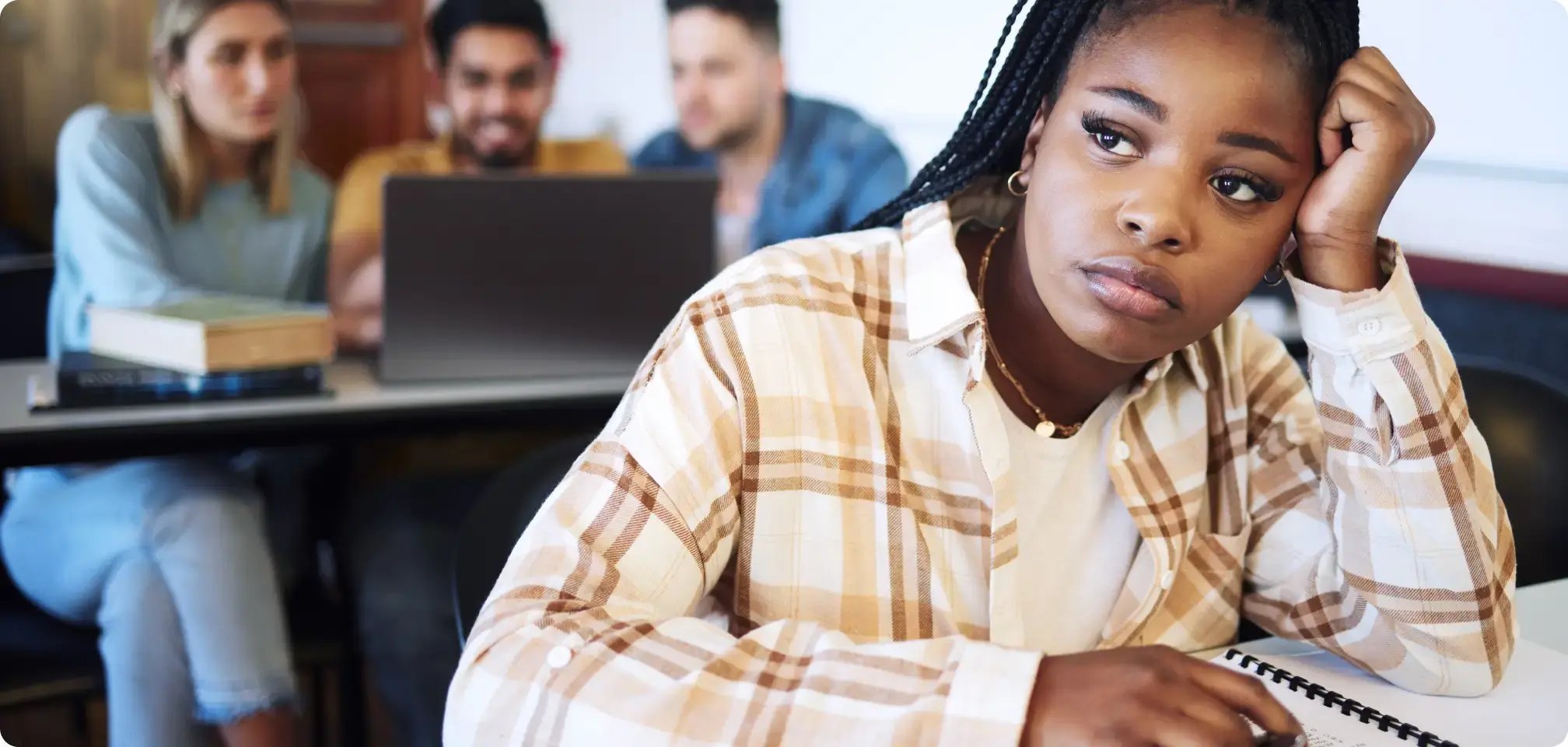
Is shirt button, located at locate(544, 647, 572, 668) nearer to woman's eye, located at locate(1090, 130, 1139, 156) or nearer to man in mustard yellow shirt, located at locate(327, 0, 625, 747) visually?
woman's eye, located at locate(1090, 130, 1139, 156)

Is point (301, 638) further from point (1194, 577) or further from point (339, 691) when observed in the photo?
point (1194, 577)

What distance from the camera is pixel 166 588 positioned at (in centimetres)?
176

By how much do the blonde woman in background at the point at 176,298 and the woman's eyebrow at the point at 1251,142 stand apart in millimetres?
1371

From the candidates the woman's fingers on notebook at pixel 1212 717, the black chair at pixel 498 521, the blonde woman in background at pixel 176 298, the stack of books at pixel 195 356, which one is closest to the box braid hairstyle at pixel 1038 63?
the black chair at pixel 498 521

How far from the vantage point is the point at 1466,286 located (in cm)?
159

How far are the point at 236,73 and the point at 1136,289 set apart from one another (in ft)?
6.44

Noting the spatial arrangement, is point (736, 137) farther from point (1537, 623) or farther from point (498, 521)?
point (1537, 623)

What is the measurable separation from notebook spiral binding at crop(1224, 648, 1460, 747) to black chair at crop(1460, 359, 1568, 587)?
62 centimetres

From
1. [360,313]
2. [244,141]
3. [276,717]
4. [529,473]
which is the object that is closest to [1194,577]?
[529,473]

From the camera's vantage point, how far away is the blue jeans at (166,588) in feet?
5.52

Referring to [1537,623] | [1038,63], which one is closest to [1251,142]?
[1038,63]

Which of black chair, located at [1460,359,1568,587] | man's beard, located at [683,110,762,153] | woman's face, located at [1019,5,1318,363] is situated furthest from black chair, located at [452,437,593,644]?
man's beard, located at [683,110,762,153]

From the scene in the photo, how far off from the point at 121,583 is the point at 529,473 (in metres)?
0.91

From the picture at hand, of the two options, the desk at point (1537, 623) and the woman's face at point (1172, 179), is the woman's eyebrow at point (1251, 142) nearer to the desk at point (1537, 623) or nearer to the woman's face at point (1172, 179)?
the woman's face at point (1172, 179)
